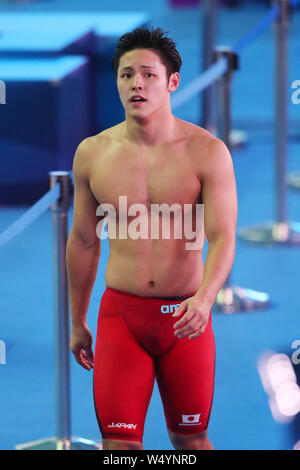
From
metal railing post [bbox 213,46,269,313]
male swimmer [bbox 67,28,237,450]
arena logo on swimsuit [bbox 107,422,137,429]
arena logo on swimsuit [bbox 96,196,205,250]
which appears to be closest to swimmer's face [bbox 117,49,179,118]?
male swimmer [bbox 67,28,237,450]

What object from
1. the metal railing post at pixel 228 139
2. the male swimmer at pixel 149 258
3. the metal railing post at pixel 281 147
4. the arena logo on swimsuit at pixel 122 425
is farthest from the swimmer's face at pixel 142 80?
the metal railing post at pixel 281 147

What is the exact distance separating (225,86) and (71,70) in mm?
1930

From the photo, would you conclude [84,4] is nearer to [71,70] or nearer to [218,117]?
[71,70]

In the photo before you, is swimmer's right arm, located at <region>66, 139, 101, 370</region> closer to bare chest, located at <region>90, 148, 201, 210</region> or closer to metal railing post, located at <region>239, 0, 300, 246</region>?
bare chest, located at <region>90, 148, 201, 210</region>

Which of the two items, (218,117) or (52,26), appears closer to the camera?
(218,117)

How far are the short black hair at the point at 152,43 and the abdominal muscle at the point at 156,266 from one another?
1.31 ft

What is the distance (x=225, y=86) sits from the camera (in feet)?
13.7

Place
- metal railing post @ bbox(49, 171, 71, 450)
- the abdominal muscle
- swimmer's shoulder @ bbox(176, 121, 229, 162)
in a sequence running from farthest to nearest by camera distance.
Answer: metal railing post @ bbox(49, 171, 71, 450), the abdominal muscle, swimmer's shoulder @ bbox(176, 121, 229, 162)

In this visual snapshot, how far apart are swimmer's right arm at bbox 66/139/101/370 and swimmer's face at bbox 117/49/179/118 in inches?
6.9

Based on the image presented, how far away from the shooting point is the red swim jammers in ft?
7.57

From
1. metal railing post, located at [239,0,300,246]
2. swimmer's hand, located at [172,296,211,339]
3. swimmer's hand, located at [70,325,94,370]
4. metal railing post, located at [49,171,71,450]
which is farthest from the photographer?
metal railing post, located at [239,0,300,246]

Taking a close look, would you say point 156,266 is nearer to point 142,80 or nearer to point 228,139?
point 142,80

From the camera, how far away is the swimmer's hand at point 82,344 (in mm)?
2375

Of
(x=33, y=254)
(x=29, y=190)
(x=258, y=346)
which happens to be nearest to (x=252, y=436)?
(x=258, y=346)
